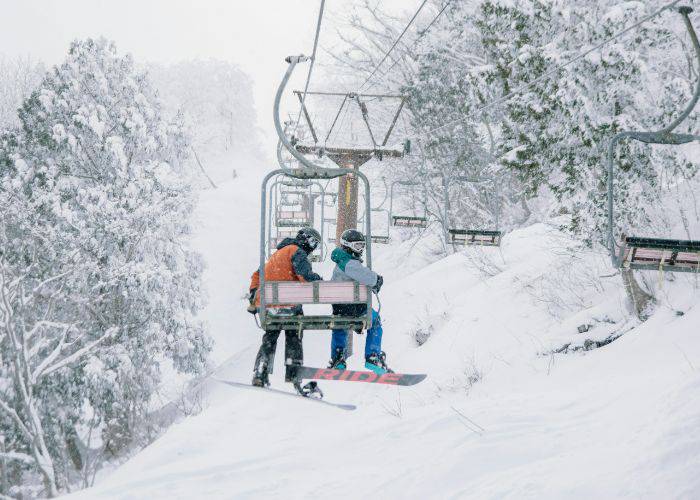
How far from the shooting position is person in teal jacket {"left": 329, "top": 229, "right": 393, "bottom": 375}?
5.94 metres

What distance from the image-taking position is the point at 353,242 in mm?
6184

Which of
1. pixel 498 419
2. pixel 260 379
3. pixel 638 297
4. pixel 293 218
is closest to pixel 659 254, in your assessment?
pixel 638 297

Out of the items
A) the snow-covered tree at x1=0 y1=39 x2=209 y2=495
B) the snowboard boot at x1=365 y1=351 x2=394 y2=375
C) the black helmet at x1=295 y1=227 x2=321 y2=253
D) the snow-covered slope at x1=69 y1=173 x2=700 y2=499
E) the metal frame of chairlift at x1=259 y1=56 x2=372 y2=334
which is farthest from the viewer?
the snow-covered tree at x1=0 y1=39 x2=209 y2=495

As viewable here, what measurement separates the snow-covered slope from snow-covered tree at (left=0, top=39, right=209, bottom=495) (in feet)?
22.7

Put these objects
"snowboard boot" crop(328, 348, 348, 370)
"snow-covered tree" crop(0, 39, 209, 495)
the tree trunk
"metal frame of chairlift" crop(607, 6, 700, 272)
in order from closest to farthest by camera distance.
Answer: "metal frame of chairlift" crop(607, 6, 700, 272) < "snowboard boot" crop(328, 348, 348, 370) < the tree trunk < "snow-covered tree" crop(0, 39, 209, 495)

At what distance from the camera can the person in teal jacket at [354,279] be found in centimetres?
594

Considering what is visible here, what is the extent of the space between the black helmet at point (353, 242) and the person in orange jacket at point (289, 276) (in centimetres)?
29

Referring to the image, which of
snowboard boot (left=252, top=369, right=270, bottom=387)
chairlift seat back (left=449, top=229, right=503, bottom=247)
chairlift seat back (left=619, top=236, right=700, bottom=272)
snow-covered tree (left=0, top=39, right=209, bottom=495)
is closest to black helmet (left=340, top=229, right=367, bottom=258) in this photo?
snowboard boot (left=252, top=369, right=270, bottom=387)

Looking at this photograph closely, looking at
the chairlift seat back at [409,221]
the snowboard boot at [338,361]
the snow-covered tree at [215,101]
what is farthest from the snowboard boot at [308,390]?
the snow-covered tree at [215,101]

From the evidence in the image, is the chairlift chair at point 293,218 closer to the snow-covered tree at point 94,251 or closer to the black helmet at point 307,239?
the snow-covered tree at point 94,251

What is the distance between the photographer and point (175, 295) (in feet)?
54.3

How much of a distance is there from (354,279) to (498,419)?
2.01m

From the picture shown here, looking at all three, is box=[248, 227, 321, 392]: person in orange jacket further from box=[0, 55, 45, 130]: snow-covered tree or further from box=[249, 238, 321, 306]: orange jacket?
box=[0, 55, 45, 130]: snow-covered tree

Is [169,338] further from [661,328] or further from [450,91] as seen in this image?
[661,328]
